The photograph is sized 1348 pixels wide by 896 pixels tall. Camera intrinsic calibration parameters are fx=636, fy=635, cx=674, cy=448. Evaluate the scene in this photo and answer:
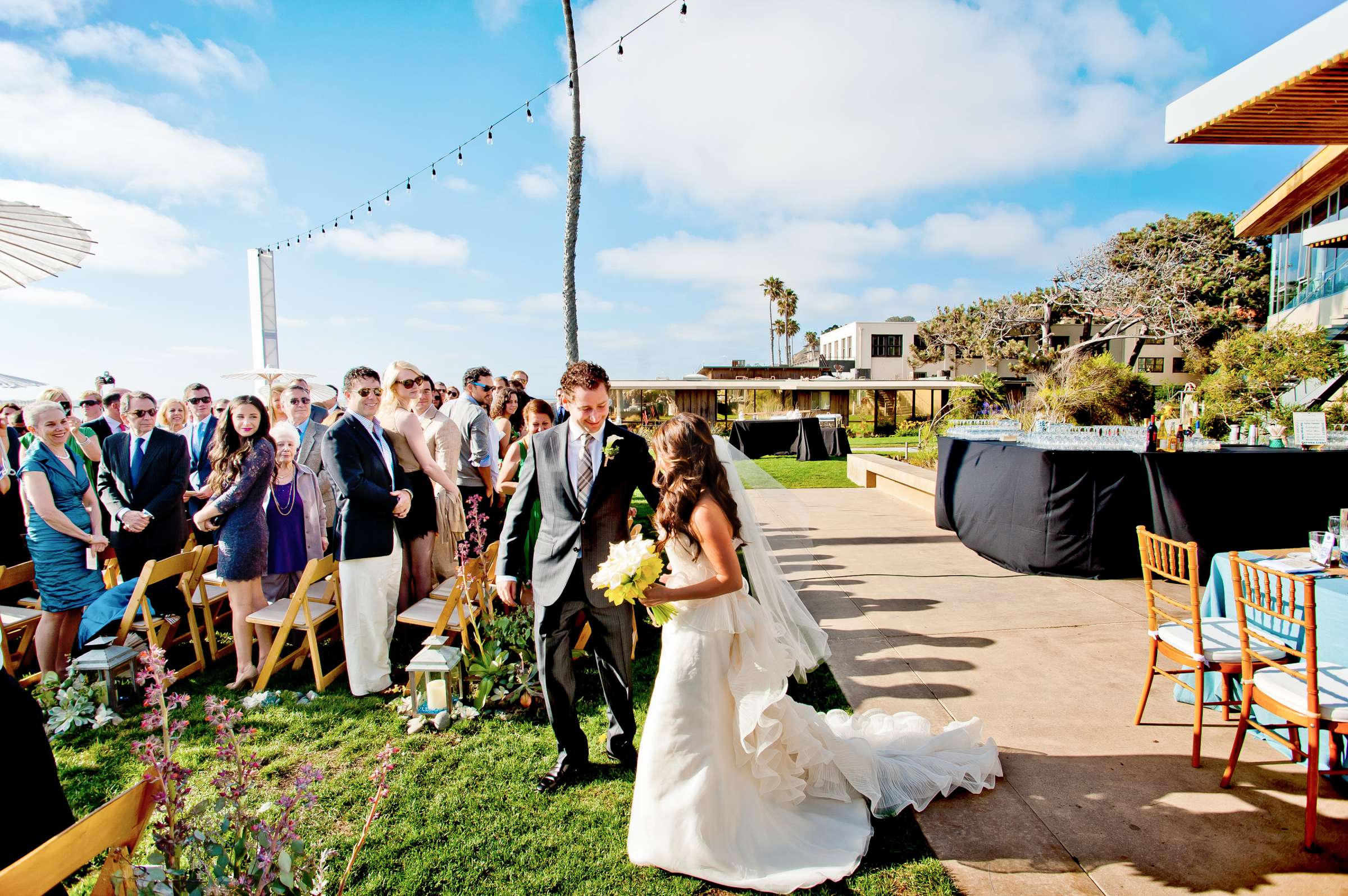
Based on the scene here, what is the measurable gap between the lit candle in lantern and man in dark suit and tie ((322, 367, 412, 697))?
605 millimetres

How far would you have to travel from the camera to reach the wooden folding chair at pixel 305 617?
416 centimetres

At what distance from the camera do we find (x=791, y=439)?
2184 cm

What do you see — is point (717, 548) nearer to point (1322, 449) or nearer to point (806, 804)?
point (806, 804)

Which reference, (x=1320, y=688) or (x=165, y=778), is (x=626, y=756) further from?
(x=1320, y=688)

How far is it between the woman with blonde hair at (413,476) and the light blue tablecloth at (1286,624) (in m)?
4.96

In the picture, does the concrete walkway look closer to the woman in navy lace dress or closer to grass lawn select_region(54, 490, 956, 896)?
grass lawn select_region(54, 490, 956, 896)

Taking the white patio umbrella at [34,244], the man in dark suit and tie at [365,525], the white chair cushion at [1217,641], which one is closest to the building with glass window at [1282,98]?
the white chair cushion at [1217,641]

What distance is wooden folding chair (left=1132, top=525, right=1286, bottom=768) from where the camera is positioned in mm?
3211

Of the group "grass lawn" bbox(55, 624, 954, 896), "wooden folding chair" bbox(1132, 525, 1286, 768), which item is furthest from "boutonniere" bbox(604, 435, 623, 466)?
"wooden folding chair" bbox(1132, 525, 1286, 768)

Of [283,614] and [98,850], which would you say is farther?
[283,614]

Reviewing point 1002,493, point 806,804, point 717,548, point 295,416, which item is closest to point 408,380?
point 295,416

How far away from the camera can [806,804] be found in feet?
9.53

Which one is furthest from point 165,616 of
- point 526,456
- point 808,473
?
point 808,473

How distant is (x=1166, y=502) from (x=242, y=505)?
316 inches
